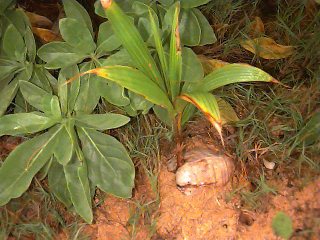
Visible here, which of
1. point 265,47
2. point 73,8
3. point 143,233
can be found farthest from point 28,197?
point 265,47

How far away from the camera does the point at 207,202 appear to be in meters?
1.44

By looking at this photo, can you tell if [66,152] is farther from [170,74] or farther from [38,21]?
[38,21]

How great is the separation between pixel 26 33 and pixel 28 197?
55 centimetres

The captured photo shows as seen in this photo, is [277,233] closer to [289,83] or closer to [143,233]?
[143,233]

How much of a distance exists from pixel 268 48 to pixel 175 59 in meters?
0.53

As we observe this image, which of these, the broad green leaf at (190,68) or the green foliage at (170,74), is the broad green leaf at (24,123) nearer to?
the green foliage at (170,74)

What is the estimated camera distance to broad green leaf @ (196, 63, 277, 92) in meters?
1.23

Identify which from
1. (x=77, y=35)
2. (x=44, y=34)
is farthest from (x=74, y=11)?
(x=44, y=34)

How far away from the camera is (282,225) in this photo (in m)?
1.38

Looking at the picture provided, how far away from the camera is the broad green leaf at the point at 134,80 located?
1.16 m

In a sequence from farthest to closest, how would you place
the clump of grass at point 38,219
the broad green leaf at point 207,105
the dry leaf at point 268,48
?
the dry leaf at point 268,48
the clump of grass at point 38,219
the broad green leaf at point 207,105

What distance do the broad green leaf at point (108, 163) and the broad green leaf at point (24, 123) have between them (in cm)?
12

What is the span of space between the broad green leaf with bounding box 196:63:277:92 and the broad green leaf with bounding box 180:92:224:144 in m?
0.07

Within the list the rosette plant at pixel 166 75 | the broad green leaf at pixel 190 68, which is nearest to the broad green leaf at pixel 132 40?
the rosette plant at pixel 166 75
